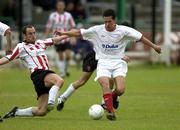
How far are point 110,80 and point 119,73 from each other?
1.60 feet

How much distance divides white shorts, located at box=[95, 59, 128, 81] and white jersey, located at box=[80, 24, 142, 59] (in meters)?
0.10

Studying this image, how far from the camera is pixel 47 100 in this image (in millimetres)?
15531

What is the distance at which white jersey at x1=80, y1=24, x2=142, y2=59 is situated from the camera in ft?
52.8

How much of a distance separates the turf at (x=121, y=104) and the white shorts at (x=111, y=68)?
2.71 ft

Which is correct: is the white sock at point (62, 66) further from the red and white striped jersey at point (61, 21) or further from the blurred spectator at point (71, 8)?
the blurred spectator at point (71, 8)

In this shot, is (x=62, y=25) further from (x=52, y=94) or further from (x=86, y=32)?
(x=52, y=94)

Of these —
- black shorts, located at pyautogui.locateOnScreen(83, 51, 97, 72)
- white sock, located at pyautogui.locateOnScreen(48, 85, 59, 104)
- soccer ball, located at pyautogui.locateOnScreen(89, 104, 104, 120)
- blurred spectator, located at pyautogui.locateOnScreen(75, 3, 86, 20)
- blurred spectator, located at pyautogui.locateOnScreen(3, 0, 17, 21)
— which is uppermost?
white sock, located at pyautogui.locateOnScreen(48, 85, 59, 104)

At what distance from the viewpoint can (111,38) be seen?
16.1 meters

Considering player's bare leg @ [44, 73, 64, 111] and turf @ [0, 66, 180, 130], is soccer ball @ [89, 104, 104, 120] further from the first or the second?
player's bare leg @ [44, 73, 64, 111]

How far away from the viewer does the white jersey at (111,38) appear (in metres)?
16.1

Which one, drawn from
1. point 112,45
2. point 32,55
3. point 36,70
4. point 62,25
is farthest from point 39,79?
point 62,25

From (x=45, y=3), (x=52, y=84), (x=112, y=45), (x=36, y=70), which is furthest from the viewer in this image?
(x=45, y=3)

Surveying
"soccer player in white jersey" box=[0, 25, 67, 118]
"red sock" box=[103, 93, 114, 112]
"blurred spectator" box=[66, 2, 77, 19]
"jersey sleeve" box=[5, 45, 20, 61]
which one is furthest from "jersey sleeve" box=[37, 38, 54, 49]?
"blurred spectator" box=[66, 2, 77, 19]

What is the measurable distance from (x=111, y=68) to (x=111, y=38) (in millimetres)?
579
